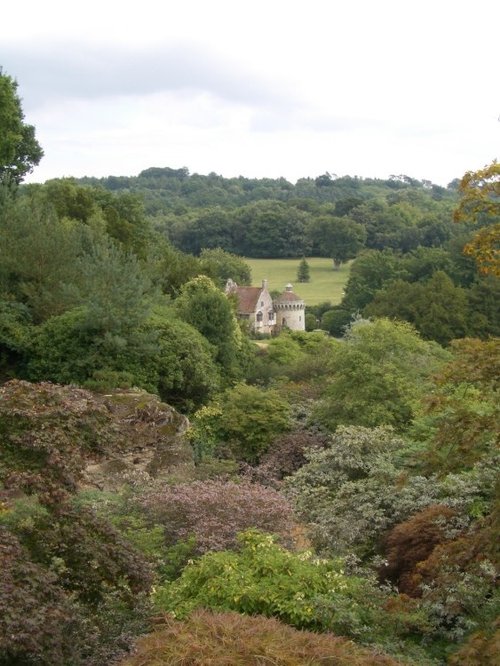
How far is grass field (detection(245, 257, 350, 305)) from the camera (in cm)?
8081

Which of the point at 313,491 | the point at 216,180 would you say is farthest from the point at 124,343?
the point at 216,180

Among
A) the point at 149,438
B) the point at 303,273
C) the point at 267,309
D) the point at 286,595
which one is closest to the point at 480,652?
the point at 286,595

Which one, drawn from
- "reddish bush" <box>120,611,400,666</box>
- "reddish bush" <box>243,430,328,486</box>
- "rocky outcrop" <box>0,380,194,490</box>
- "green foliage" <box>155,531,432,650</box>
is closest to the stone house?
"reddish bush" <box>243,430,328,486</box>

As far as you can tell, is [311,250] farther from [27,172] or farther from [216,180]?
[216,180]

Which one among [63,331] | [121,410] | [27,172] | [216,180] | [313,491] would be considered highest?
[216,180]

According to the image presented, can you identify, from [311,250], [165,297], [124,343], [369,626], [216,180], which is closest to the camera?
[369,626]

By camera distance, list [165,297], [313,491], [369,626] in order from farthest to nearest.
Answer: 1. [165,297]
2. [313,491]
3. [369,626]

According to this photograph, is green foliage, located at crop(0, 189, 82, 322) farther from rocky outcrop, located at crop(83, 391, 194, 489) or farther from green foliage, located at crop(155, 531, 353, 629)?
green foliage, located at crop(155, 531, 353, 629)

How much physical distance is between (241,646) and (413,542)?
5253mm

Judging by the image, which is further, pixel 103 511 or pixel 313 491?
pixel 313 491

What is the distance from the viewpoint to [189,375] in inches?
865

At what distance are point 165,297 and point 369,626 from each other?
19.0 metres

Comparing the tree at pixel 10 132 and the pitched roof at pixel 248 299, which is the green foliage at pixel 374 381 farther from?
the pitched roof at pixel 248 299

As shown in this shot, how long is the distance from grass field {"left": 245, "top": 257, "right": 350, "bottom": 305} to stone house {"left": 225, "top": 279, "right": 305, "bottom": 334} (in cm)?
1221
